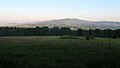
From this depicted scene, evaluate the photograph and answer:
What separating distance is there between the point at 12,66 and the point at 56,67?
9.09ft

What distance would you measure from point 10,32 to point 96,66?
432 ft

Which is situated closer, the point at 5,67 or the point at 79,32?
the point at 5,67

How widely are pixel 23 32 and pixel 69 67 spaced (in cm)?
13021

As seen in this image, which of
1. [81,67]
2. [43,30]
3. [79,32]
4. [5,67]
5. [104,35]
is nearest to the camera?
[5,67]

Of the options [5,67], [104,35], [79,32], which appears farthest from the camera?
[79,32]

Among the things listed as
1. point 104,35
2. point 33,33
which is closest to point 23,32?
point 33,33

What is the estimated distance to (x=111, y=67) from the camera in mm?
13836

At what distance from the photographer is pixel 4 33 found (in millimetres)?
137750

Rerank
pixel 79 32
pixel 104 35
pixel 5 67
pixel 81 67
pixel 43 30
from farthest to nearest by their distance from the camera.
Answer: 1. pixel 43 30
2. pixel 79 32
3. pixel 104 35
4. pixel 81 67
5. pixel 5 67

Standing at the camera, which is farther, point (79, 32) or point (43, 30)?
point (43, 30)

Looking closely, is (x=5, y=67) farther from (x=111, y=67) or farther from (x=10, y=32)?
(x=10, y=32)

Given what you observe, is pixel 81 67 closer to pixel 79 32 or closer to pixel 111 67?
pixel 111 67

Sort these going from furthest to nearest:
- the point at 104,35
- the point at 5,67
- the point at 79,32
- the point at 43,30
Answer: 1. the point at 43,30
2. the point at 79,32
3. the point at 104,35
4. the point at 5,67

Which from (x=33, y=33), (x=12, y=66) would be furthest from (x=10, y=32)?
(x=12, y=66)
